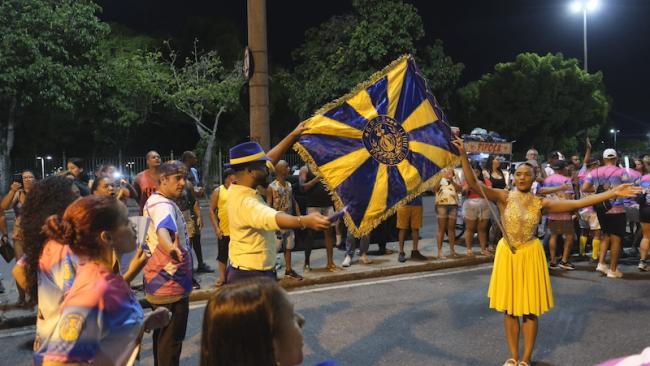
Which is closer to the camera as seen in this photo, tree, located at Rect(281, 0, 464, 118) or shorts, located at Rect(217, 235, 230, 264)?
shorts, located at Rect(217, 235, 230, 264)

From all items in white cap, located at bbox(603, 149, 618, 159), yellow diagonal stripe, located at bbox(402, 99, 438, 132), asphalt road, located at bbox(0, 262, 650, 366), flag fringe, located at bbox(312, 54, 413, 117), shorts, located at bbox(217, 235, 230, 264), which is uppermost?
flag fringe, located at bbox(312, 54, 413, 117)

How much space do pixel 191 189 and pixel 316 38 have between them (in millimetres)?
22123

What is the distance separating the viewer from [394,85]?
5188mm

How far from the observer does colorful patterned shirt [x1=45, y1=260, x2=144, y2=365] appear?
2244 millimetres

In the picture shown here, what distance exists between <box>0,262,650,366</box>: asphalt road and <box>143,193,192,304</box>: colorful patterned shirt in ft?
4.36

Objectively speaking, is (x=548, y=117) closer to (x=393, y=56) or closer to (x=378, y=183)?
(x=393, y=56)

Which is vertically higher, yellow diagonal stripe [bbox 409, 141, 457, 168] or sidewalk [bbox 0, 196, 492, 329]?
yellow diagonal stripe [bbox 409, 141, 457, 168]

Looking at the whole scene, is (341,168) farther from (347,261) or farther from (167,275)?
(347,261)

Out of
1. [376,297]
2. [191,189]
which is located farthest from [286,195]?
[376,297]

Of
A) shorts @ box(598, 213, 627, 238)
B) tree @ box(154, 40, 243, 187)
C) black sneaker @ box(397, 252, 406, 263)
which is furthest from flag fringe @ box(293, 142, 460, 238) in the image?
tree @ box(154, 40, 243, 187)

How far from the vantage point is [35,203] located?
318 centimetres

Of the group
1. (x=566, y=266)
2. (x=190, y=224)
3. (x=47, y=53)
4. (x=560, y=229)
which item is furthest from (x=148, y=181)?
(x=47, y=53)

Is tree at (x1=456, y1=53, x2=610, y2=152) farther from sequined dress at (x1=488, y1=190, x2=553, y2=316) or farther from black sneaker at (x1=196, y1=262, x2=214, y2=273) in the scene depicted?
sequined dress at (x1=488, y1=190, x2=553, y2=316)

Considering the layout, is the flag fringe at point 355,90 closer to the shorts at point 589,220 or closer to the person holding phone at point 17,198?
the person holding phone at point 17,198
